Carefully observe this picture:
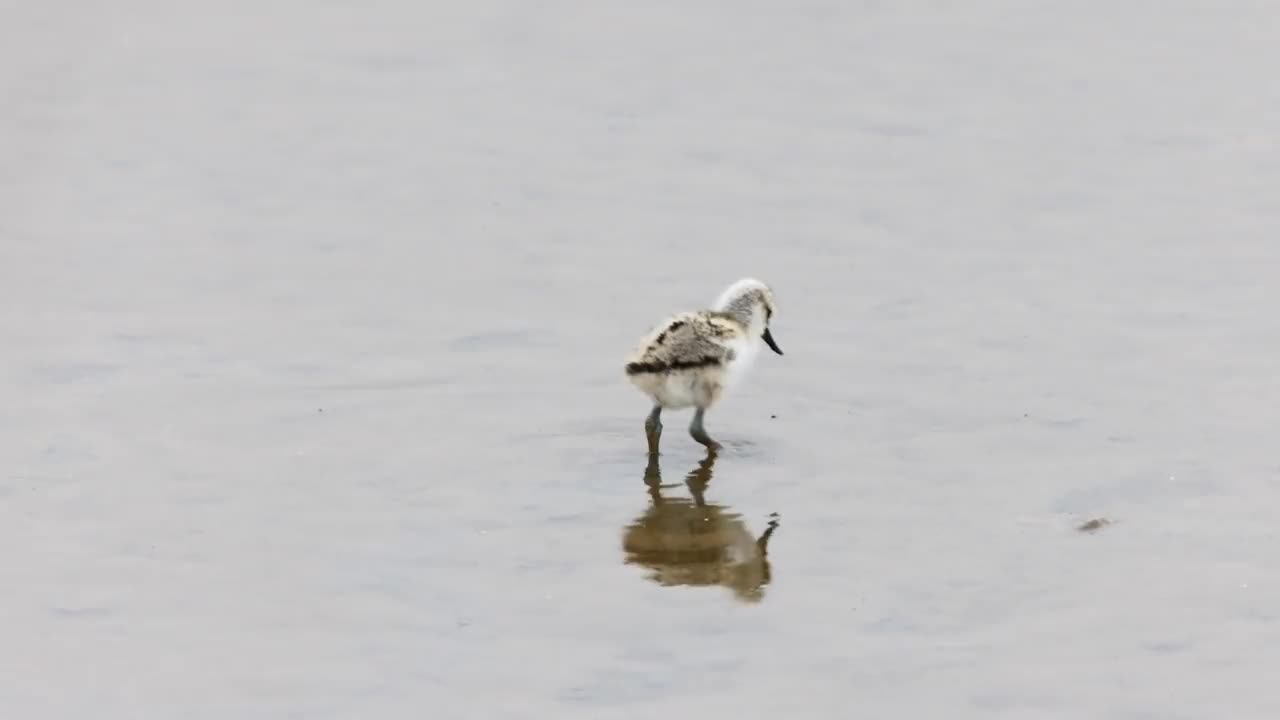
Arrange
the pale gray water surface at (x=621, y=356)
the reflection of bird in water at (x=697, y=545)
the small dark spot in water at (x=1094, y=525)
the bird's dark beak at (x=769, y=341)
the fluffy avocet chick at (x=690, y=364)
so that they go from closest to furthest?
the pale gray water surface at (x=621, y=356), the reflection of bird in water at (x=697, y=545), the small dark spot in water at (x=1094, y=525), the fluffy avocet chick at (x=690, y=364), the bird's dark beak at (x=769, y=341)


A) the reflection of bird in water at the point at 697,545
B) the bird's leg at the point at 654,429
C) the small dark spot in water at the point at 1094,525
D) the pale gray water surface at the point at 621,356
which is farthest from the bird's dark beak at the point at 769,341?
the small dark spot in water at the point at 1094,525

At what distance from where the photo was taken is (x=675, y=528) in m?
9.19

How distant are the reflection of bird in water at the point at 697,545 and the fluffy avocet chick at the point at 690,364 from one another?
42cm

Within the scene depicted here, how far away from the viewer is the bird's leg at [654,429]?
999cm

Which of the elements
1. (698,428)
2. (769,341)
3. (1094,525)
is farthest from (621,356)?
(1094,525)

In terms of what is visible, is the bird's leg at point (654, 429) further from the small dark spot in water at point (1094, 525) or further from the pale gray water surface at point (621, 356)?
the small dark spot in water at point (1094, 525)

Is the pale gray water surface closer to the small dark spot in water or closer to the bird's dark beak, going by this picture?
the small dark spot in water

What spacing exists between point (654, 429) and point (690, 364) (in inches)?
15.7

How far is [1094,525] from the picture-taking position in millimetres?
9094

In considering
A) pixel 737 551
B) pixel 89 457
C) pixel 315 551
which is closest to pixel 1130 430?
pixel 737 551

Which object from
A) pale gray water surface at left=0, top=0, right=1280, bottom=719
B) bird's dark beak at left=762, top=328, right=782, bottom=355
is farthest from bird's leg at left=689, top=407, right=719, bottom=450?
bird's dark beak at left=762, top=328, right=782, bottom=355

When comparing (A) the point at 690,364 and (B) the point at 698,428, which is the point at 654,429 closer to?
(B) the point at 698,428

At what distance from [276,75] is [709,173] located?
148 inches

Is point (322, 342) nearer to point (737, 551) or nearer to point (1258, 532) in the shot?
point (737, 551)
